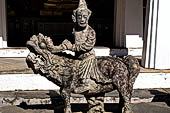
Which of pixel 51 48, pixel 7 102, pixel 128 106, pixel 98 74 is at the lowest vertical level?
pixel 7 102

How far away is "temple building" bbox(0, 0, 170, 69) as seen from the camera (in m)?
7.62

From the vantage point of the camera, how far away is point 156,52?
25.1 ft

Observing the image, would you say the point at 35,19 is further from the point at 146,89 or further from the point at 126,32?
the point at 146,89

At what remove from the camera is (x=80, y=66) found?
4.05 m

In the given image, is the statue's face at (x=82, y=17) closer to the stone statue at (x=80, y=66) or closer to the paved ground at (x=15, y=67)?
the stone statue at (x=80, y=66)

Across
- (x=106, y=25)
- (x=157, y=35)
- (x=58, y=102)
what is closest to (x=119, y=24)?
(x=157, y=35)

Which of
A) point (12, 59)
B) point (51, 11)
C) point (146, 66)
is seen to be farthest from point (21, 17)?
point (146, 66)

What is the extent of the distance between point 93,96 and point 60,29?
982 cm

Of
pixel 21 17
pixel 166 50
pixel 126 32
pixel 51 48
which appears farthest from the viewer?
pixel 21 17

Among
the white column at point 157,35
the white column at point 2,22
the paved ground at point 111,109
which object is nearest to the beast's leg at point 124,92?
the paved ground at point 111,109

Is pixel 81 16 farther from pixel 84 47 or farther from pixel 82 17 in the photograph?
pixel 84 47

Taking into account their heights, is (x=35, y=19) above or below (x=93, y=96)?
above

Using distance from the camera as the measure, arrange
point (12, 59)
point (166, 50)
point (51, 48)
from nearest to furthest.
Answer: point (51, 48)
point (166, 50)
point (12, 59)

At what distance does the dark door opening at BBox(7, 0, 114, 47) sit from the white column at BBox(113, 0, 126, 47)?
7.63ft
